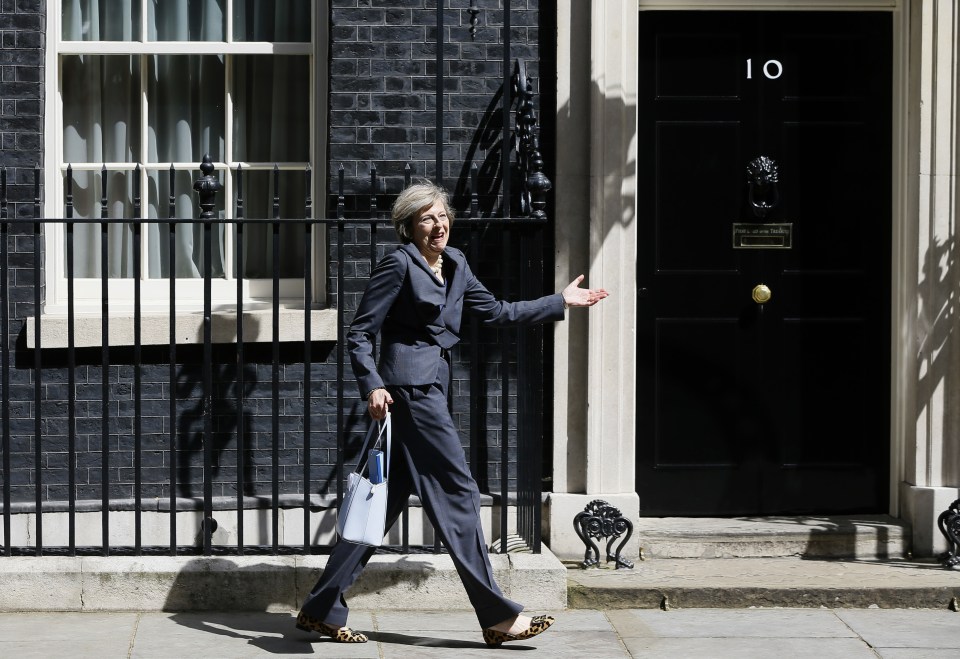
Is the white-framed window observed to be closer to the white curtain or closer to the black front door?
the white curtain

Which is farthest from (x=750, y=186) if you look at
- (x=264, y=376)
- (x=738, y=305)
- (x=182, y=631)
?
(x=182, y=631)

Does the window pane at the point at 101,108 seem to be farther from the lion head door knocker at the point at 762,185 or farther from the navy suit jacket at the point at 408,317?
the lion head door knocker at the point at 762,185

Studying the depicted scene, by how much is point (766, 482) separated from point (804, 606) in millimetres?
1001

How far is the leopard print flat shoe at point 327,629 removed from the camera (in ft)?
18.9

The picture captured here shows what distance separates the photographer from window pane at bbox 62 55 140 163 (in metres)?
7.32

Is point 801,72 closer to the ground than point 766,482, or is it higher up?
higher up

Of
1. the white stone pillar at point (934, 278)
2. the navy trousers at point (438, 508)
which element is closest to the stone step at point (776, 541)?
the white stone pillar at point (934, 278)

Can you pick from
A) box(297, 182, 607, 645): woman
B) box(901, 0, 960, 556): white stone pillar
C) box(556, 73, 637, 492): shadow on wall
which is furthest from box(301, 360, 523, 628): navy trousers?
box(901, 0, 960, 556): white stone pillar

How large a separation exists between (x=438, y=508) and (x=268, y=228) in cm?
226

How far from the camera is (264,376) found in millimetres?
7070

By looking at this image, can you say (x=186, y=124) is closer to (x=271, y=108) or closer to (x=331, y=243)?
(x=271, y=108)

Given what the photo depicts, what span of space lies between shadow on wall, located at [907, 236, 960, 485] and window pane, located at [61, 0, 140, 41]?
13.6ft

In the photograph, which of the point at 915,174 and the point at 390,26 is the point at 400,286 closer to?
the point at 390,26

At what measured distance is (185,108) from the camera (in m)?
7.36
